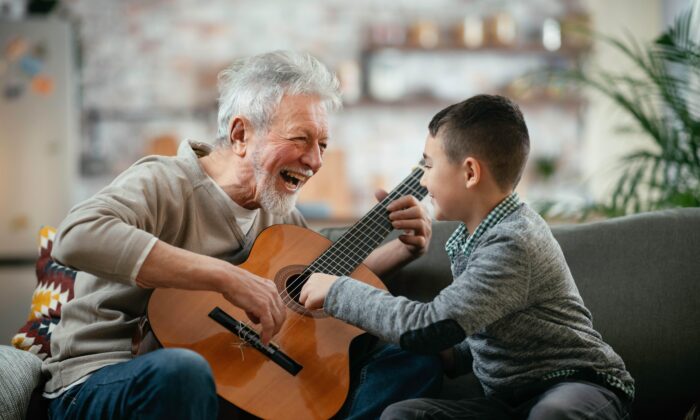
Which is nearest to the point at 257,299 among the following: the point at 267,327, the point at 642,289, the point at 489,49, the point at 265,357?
the point at 267,327

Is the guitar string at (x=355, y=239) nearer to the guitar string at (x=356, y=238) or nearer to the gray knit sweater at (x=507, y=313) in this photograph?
the guitar string at (x=356, y=238)

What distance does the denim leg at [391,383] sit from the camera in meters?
1.70

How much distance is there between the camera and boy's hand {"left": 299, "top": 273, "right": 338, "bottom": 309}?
1590mm

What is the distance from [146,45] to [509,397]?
4463mm

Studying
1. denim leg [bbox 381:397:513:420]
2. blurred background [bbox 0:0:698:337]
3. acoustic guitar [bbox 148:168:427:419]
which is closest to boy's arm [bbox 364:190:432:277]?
acoustic guitar [bbox 148:168:427:419]

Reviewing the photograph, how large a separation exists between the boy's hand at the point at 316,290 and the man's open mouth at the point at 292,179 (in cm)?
37

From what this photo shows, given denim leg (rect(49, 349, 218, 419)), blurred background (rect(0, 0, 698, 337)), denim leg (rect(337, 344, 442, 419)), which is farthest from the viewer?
blurred background (rect(0, 0, 698, 337))

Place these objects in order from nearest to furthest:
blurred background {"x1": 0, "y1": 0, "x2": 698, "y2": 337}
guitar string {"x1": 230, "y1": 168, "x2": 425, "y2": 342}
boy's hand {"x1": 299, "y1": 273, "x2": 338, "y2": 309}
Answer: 1. boy's hand {"x1": 299, "y1": 273, "x2": 338, "y2": 309}
2. guitar string {"x1": 230, "y1": 168, "x2": 425, "y2": 342}
3. blurred background {"x1": 0, "y1": 0, "x2": 698, "y2": 337}

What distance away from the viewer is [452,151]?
5.38ft

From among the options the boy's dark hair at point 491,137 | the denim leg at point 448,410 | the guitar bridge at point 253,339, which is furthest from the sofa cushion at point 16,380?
the boy's dark hair at point 491,137

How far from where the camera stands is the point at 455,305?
1.47 meters

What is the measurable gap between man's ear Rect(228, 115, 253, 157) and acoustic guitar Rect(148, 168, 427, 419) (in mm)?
256

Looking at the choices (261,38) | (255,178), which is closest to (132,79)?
(261,38)

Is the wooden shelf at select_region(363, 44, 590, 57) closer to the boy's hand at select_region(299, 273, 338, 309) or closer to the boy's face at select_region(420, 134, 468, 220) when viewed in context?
the boy's face at select_region(420, 134, 468, 220)
